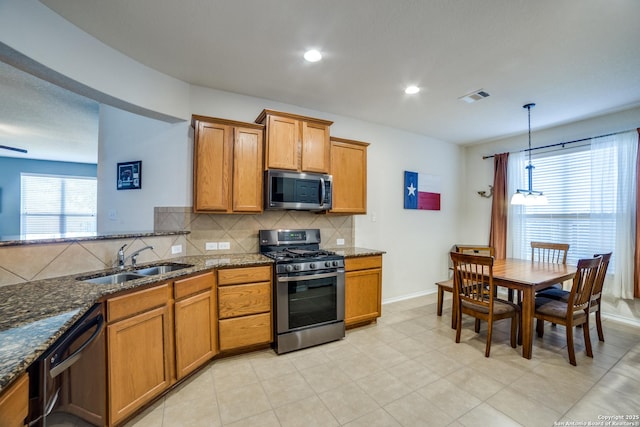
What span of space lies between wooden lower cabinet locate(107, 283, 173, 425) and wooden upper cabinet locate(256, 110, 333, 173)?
163 cm

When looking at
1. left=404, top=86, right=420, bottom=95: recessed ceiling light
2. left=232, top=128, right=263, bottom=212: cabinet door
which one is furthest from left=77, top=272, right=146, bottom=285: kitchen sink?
left=404, top=86, right=420, bottom=95: recessed ceiling light

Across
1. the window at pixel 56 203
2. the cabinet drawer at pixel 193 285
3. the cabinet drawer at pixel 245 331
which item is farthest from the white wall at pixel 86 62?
the window at pixel 56 203

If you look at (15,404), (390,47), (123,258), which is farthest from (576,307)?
(123,258)

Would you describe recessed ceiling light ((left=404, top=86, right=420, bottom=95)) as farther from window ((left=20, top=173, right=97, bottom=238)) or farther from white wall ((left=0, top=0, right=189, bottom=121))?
window ((left=20, top=173, right=97, bottom=238))

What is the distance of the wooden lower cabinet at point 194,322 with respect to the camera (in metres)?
2.10

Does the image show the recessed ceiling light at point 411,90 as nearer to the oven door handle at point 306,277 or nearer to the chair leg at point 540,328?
the oven door handle at point 306,277

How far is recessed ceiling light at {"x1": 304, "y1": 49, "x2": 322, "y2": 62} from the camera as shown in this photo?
2.31 meters

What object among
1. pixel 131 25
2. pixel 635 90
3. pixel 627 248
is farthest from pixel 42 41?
pixel 627 248

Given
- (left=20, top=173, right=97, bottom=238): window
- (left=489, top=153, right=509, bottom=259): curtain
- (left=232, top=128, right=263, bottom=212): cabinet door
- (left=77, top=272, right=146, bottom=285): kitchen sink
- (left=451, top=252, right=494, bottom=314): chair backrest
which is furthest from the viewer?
(left=20, top=173, right=97, bottom=238): window

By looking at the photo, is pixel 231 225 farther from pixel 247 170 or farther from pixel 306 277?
pixel 306 277

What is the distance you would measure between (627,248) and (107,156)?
255 inches

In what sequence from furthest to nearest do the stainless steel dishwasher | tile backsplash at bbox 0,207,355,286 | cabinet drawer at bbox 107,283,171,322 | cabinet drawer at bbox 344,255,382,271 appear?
cabinet drawer at bbox 344,255,382,271 < tile backsplash at bbox 0,207,355,286 < cabinet drawer at bbox 107,283,171,322 < the stainless steel dishwasher

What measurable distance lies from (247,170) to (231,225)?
654mm

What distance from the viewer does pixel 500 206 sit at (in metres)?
4.56
